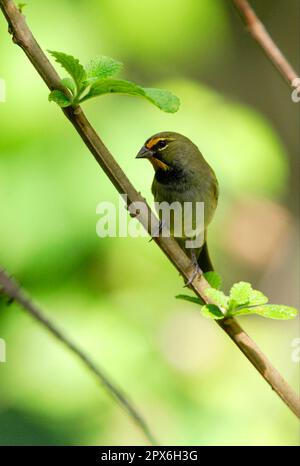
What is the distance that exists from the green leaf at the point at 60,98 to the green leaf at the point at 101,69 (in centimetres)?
5

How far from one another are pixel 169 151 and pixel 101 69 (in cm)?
143

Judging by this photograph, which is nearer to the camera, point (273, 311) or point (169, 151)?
point (273, 311)

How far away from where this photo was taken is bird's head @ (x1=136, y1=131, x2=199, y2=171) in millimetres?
2268

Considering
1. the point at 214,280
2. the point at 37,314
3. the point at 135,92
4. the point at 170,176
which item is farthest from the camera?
the point at 170,176

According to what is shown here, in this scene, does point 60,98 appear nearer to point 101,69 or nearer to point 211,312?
point 101,69

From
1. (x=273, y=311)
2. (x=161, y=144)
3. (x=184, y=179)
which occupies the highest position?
(x=161, y=144)

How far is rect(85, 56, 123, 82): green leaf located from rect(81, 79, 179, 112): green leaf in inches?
0.8

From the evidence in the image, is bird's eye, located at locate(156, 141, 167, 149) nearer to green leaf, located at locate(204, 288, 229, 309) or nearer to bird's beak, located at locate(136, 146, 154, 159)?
bird's beak, located at locate(136, 146, 154, 159)

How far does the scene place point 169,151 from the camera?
2.40 metres

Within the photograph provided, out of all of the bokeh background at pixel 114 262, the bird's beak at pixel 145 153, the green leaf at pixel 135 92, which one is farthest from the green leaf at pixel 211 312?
the bokeh background at pixel 114 262

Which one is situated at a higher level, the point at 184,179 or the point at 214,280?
the point at 184,179

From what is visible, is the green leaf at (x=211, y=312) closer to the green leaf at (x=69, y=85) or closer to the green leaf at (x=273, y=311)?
the green leaf at (x=273, y=311)

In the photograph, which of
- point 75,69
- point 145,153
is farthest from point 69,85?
point 145,153

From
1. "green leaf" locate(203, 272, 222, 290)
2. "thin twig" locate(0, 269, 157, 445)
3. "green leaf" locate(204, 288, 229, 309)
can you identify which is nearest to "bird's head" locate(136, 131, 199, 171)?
"green leaf" locate(203, 272, 222, 290)
